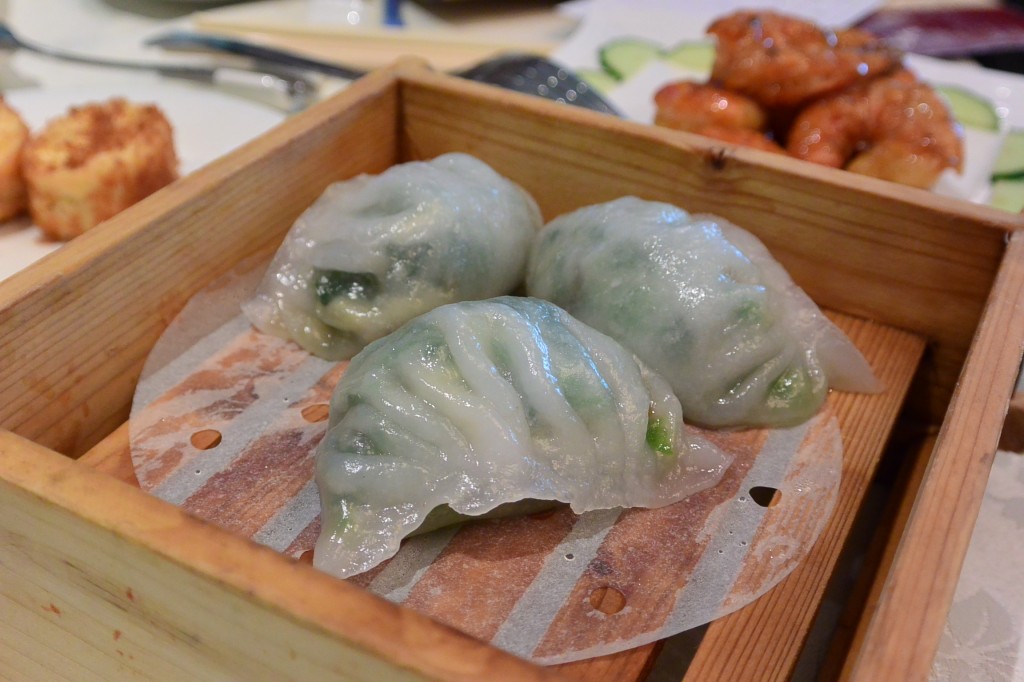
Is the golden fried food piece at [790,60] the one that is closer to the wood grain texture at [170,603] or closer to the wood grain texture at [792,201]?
the wood grain texture at [792,201]

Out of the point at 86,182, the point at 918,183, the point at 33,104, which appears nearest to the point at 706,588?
the point at 918,183

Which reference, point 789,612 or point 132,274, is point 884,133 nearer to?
point 789,612

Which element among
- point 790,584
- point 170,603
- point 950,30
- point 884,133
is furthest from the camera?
point 950,30

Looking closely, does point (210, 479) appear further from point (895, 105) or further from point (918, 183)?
point (895, 105)

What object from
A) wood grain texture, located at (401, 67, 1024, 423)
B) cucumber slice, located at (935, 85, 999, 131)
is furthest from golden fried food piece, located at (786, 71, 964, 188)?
wood grain texture, located at (401, 67, 1024, 423)

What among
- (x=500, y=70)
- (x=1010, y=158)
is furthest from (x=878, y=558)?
(x=500, y=70)
